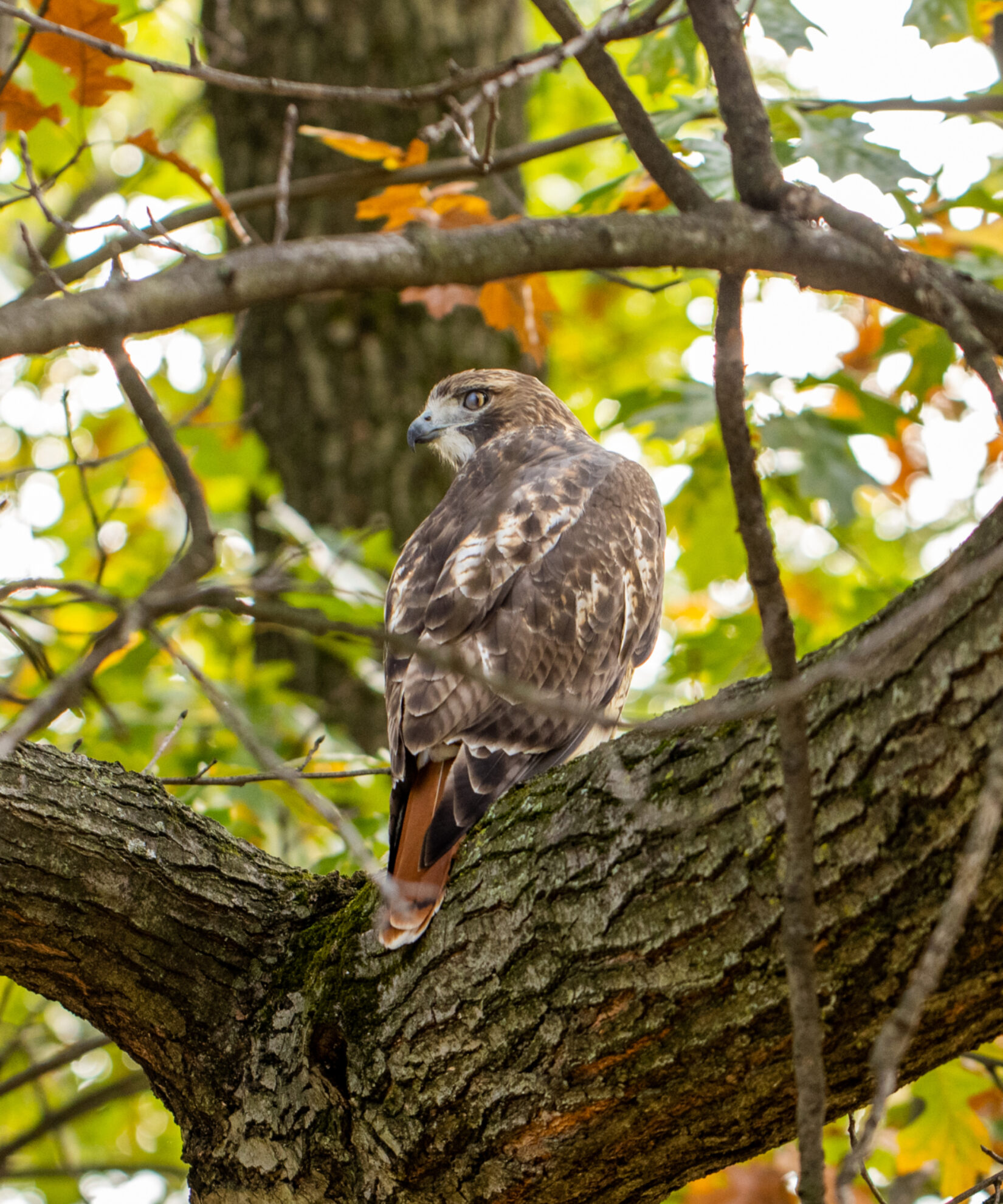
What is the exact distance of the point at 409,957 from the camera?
2467 mm

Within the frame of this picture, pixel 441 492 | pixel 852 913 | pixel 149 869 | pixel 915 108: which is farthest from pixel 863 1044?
pixel 441 492

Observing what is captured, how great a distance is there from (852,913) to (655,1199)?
0.94 metres

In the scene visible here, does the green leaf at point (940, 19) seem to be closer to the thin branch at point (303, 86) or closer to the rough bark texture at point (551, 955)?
the thin branch at point (303, 86)

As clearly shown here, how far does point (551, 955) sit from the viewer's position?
7.38 ft

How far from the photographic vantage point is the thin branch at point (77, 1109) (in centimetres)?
419

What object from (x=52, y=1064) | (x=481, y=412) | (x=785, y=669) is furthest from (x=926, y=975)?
(x=481, y=412)

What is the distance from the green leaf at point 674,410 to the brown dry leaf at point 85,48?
Result: 6.71 ft

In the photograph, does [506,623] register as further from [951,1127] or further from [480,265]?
[951,1127]

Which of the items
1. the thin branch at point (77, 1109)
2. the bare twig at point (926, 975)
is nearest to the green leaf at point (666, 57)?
the bare twig at point (926, 975)

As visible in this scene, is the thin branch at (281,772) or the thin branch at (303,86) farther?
the thin branch at (303,86)

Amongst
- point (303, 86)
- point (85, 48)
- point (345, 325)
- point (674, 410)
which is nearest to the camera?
point (303, 86)

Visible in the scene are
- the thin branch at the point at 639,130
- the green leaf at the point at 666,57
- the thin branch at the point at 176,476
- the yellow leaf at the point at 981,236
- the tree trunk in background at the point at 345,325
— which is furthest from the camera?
the tree trunk in background at the point at 345,325

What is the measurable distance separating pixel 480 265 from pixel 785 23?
2.28 metres

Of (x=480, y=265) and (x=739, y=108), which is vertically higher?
(x=739, y=108)
